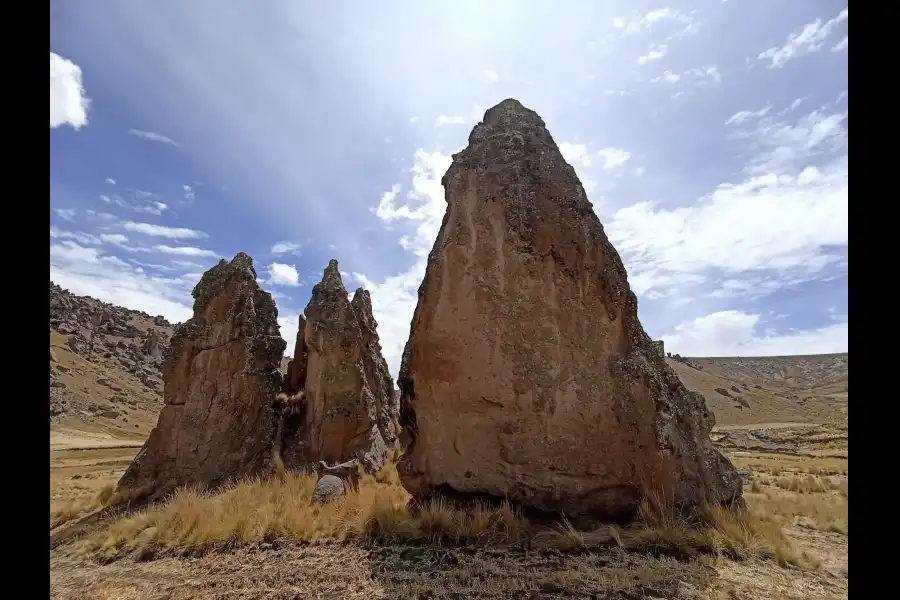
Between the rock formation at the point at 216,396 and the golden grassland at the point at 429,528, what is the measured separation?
264 centimetres

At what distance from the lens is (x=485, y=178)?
22.8 ft

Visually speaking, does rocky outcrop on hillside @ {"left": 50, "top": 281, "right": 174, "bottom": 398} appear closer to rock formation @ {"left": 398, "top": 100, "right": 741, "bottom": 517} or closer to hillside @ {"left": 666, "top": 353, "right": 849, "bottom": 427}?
rock formation @ {"left": 398, "top": 100, "right": 741, "bottom": 517}

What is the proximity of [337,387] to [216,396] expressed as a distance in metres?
2.66

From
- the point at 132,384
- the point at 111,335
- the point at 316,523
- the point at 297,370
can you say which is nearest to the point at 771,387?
the point at 297,370

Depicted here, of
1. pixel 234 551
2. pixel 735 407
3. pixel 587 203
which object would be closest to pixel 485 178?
pixel 587 203

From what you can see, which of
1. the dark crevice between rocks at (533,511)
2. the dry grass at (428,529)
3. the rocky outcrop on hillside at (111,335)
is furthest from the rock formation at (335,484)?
the rocky outcrop on hillside at (111,335)

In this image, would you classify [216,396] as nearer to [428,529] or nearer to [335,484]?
[335,484]

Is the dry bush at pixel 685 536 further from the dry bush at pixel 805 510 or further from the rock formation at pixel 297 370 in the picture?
the rock formation at pixel 297 370

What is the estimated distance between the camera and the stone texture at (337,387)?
36.0 ft
